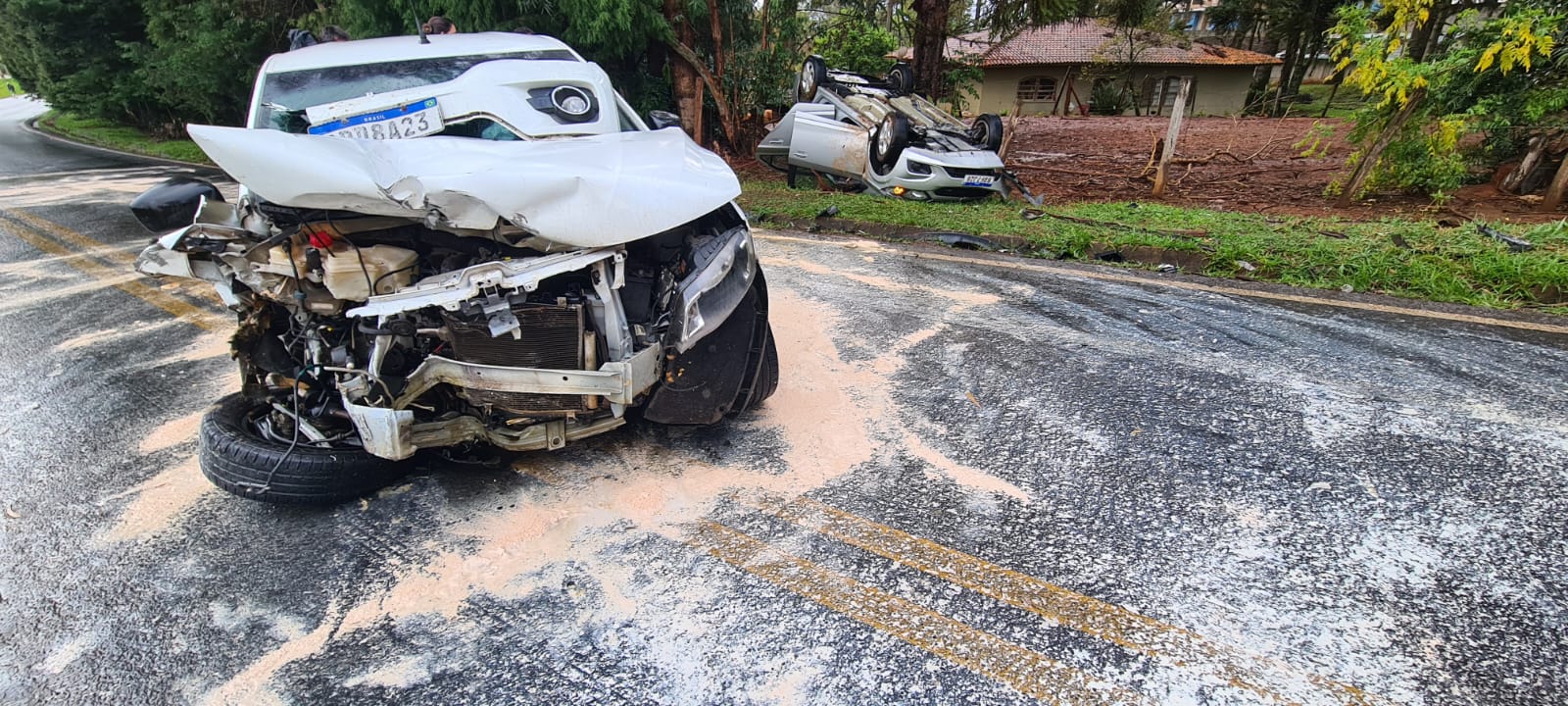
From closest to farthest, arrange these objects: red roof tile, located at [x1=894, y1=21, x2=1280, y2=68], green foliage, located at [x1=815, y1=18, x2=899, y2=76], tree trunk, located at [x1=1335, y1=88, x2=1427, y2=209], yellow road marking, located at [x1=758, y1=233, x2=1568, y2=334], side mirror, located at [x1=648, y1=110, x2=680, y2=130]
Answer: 1. side mirror, located at [x1=648, y1=110, x2=680, y2=130]
2. yellow road marking, located at [x1=758, y1=233, x2=1568, y2=334]
3. tree trunk, located at [x1=1335, y1=88, x2=1427, y2=209]
4. green foliage, located at [x1=815, y1=18, x2=899, y2=76]
5. red roof tile, located at [x1=894, y1=21, x2=1280, y2=68]

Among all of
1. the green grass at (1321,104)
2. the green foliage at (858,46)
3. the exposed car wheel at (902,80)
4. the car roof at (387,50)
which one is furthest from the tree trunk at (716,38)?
the green grass at (1321,104)

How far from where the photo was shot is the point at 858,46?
1471 cm

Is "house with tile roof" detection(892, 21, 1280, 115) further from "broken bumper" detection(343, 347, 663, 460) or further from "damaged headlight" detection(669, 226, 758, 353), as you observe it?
"broken bumper" detection(343, 347, 663, 460)

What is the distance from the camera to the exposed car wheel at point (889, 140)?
9.16m

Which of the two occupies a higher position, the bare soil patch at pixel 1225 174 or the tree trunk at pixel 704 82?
the tree trunk at pixel 704 82

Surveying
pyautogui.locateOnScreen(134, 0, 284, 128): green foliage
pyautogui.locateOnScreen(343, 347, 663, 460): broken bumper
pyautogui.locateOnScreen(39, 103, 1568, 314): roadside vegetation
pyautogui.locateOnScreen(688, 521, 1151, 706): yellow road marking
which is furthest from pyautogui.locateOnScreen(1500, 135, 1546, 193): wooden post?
pyautogui.locateOnScreen(134, 0, 284, 128): green foliage

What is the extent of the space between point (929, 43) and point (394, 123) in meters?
10.2

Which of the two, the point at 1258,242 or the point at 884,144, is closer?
the point at 1258,242

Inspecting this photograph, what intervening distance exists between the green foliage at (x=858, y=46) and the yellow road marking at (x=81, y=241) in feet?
38.0

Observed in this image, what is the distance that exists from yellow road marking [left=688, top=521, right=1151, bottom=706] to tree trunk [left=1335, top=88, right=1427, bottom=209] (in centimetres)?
778

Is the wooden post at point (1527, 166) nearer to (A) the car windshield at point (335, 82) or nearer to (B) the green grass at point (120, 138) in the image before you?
(A) the car windshield at point (335, 82)

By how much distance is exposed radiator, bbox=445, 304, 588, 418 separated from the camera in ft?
8.27

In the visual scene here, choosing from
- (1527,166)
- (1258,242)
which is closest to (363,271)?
(1258,242)

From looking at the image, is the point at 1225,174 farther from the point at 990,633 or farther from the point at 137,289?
the point at 137,289
